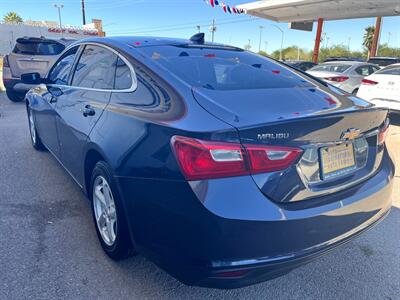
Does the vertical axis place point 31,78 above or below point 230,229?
above

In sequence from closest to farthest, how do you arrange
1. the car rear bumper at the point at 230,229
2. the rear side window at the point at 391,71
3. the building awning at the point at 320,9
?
1. the car rear bumper at the point at 230,229
2. the rear side window at the point at 391,71
3. the building awning at the point at 320,9

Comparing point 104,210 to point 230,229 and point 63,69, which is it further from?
point 63,69

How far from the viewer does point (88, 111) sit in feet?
8.55

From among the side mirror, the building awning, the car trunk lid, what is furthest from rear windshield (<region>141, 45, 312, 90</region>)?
the building awning

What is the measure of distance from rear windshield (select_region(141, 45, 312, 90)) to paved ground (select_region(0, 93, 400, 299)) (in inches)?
49.1

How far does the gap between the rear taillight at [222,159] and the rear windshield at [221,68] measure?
547 millimetres

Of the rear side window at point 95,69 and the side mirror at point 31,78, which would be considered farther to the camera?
the side mirror at point 31,78

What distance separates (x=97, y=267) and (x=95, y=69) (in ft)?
5.25

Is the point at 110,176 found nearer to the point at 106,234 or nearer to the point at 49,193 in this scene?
the point at 106,234

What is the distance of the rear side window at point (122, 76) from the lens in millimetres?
2312

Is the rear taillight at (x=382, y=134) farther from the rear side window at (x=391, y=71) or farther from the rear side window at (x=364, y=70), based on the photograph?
the rear side window at (x=364, y=70)

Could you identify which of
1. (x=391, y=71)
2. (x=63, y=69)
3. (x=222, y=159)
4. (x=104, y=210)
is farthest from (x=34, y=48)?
(x=222, y=159)

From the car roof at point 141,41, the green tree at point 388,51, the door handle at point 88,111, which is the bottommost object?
the green tree at point 388,51

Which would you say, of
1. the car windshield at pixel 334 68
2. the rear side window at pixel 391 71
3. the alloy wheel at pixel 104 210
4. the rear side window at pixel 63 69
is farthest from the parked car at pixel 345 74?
the alloy wheel at pixel 104 210
